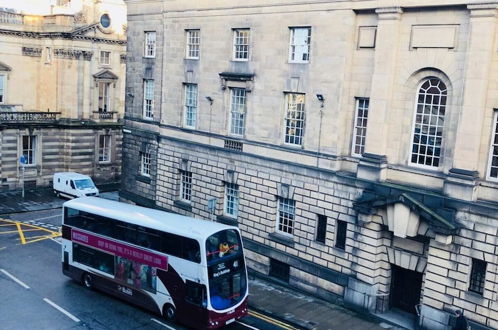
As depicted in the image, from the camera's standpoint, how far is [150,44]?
36.4 metres

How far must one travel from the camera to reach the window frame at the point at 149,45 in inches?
1420

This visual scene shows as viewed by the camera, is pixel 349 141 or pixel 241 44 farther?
pixel 241 44

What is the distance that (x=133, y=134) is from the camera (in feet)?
125

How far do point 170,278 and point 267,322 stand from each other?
14.9 ft

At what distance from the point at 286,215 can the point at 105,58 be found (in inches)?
1205

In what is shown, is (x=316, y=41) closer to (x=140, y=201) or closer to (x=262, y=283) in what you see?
(x=262, y=283)

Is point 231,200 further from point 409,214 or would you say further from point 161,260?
point 409,214

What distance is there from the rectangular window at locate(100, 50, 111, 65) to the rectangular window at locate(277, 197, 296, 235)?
98.2 ft

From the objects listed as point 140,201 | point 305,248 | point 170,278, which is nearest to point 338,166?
point 305,248

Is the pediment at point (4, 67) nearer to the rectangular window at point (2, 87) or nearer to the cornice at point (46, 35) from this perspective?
the rectangular window at point (2, 87)

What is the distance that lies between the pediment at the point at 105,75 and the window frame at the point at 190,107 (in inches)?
814

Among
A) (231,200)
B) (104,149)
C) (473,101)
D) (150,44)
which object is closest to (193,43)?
(150,44)

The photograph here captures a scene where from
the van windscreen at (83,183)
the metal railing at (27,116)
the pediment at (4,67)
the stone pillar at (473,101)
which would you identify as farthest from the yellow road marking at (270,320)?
the pediment at (4,67)

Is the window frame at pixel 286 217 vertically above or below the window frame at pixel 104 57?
below
